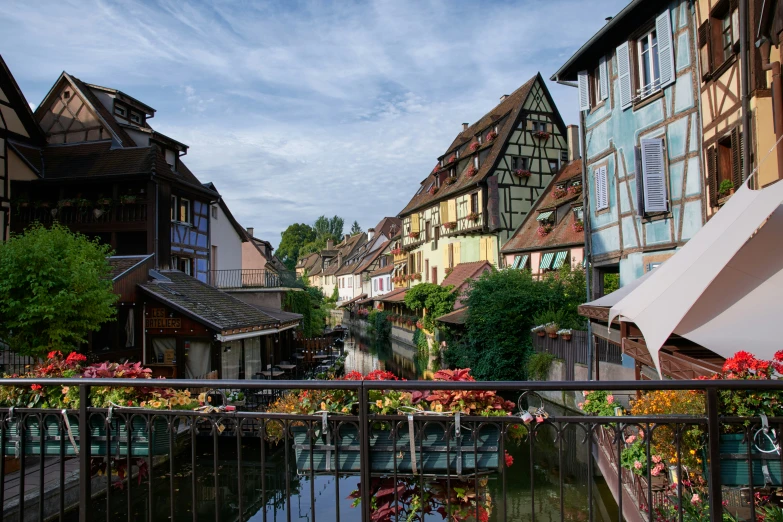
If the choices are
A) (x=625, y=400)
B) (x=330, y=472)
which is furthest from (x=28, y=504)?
(x=625, y=400)

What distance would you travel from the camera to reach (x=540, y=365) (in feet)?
66.2

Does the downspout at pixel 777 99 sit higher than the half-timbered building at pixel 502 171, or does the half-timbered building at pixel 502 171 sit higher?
the half-timbered building at pixel 502 171

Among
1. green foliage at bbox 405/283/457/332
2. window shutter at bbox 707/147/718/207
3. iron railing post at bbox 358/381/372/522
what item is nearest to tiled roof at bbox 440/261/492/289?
green foliage at bbox 405/283/457/332

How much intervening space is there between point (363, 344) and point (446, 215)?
1543 centimetres

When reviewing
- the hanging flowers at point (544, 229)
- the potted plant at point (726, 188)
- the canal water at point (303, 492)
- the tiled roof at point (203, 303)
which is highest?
the hanging flowers at point (544, 229)

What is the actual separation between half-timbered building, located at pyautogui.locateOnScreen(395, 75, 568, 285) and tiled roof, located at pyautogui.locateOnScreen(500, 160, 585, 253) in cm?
89

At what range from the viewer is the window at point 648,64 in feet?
45.4

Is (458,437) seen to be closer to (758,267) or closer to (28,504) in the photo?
(758,267)

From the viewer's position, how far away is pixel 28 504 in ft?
30.5

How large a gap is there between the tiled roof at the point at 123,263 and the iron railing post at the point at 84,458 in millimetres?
16039

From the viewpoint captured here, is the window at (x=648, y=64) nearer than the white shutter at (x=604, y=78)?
Yes

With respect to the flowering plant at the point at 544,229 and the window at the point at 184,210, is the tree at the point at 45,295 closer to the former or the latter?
the window at the point at 184,210

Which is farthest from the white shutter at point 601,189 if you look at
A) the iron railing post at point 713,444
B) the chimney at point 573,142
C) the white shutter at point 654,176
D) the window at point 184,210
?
the window at point 184,210

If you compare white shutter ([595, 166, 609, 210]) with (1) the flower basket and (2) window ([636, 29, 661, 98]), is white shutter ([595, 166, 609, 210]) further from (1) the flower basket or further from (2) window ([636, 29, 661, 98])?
(1) the flower basket
